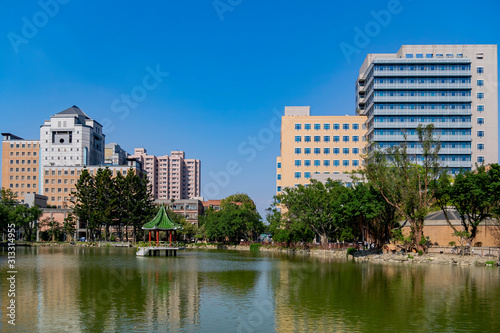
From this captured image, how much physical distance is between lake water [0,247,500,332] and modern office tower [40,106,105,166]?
134797mm

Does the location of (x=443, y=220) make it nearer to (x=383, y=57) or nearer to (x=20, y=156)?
(x=383, y=57)

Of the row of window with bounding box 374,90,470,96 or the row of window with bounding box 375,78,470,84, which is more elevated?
the row of window with bounding box 375,78,470,84

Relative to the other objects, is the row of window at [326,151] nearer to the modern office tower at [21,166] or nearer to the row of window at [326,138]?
the row of window at [326,138]

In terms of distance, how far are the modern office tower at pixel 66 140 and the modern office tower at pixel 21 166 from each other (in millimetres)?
5465

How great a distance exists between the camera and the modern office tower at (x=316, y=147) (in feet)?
414

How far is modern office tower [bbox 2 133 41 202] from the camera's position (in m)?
176

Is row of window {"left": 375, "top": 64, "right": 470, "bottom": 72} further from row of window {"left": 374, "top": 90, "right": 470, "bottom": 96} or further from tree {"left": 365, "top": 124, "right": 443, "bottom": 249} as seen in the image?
tree {"left": 365, "top": 124, "right": 443, "bottom": 249}

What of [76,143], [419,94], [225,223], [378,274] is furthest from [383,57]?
[76,143]

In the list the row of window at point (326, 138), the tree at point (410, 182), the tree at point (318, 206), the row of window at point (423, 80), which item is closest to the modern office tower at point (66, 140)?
the row of window at point (326, 138)

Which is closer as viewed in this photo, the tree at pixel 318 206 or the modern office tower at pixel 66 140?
the tree at pixel 318 206

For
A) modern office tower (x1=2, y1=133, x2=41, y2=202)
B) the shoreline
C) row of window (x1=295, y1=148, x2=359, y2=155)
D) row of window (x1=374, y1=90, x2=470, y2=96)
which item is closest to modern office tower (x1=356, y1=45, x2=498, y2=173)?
row of window (x1=374, y1=90, x2=470, y2=96)

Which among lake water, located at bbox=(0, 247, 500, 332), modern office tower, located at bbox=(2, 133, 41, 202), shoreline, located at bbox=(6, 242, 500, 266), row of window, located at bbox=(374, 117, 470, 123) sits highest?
row of window, located at bbox=(374, 117, 470, 123)

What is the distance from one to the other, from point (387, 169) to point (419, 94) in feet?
212

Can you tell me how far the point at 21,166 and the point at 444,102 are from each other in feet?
465
